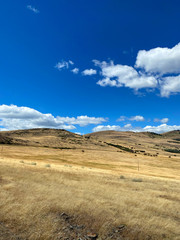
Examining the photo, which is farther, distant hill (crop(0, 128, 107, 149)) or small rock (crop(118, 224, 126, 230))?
distant hill (crop(0, 128, 107, 149))

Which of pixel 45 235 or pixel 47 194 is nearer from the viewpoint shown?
pixel 45 235

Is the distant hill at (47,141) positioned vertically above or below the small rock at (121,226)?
above

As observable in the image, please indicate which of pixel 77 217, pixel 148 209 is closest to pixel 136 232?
pixel 77 217

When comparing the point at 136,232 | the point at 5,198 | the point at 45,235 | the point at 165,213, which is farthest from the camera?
the point at 165,213

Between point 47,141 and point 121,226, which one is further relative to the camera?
point 47,141

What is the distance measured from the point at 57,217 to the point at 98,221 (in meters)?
2.10

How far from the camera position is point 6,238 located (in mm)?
6949

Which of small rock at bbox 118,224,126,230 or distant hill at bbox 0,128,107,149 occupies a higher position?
distant hill at bbox 0,128,107,149

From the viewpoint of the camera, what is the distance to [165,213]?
11258 millimetres

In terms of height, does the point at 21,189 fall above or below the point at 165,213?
above

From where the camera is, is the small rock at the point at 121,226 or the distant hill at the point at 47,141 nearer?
the small rock at the point at 121,226

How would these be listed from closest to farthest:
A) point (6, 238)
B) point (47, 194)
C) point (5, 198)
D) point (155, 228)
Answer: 1. point (6, 238)
2. point (155, 228)
3. point (5, 198)
4. point (47, 194)

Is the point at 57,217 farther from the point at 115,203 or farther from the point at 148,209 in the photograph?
the point at 148,209

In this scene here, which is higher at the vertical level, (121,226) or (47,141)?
(47,141)
